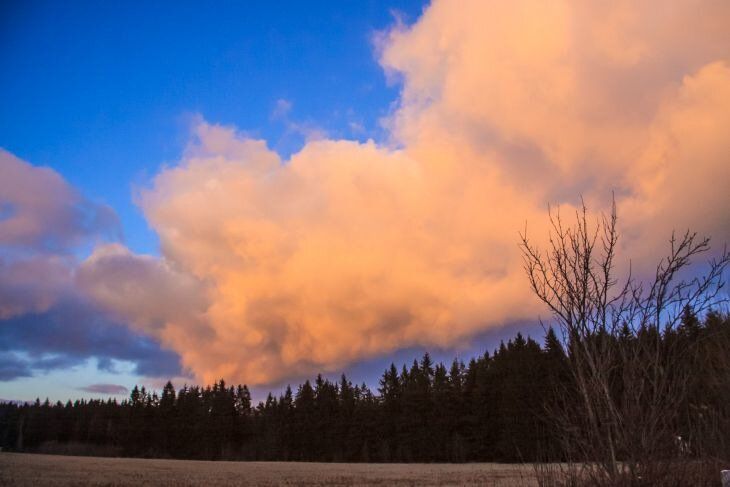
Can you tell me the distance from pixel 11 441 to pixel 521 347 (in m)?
121

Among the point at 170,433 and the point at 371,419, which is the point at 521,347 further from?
the point at 170,433

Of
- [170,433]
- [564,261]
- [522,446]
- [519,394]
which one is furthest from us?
[170,433]

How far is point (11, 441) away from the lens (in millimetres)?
122688

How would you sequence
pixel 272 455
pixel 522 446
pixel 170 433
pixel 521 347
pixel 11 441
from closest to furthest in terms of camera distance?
pixel 522 446 < pixel 521 347 < pixel 272 455 < pixel 170 433 < pixel 11 441

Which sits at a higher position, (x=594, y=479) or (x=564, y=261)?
(x=564, y=261)

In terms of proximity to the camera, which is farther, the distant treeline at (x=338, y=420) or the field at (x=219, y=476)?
the distant treeline at (x=338, y=420)

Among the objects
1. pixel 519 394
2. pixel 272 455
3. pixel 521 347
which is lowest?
pixel 272 455

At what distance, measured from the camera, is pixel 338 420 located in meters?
99.8

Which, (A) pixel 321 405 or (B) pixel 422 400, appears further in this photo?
(A) pixel 321 405

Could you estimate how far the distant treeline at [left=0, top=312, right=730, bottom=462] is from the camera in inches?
3179

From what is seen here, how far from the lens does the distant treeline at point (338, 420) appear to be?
80.8m

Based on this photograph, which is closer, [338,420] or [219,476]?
[219,476]

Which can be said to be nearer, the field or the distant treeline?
the field

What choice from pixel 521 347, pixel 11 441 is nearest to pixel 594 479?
pixel 521 347
